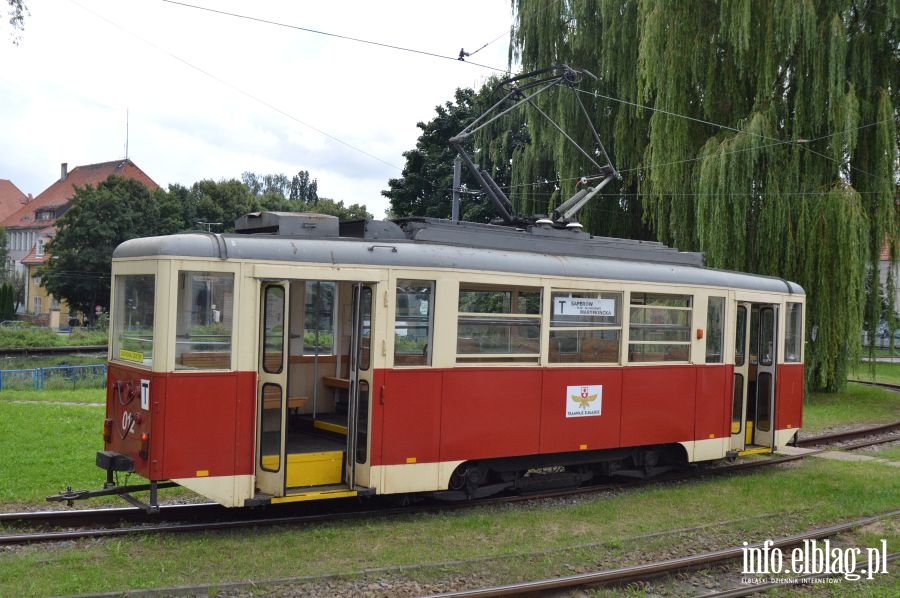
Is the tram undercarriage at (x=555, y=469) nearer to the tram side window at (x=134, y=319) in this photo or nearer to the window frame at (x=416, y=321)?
the window frame at (x=416, y=321)

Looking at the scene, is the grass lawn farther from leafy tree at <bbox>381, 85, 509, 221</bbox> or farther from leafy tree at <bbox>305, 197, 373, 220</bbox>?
leafy tree at <bbox>305, 197, 373, 220</bbox>

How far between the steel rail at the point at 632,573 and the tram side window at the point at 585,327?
9.41 feet

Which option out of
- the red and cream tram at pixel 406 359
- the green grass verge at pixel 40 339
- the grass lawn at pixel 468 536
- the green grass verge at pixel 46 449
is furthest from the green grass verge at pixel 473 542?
the green grass verge at pixel 40 339

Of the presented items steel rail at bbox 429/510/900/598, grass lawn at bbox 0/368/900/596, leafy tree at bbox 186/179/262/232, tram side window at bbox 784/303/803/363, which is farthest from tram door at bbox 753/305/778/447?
leafy tree at bbox 186/179/262/232

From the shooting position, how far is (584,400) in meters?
10.4

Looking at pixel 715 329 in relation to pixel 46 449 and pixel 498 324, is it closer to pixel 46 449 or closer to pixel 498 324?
pixel 498 324

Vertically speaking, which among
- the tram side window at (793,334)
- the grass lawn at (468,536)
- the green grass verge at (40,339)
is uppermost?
the tram side window at (793,334)

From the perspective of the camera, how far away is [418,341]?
9.05 metres

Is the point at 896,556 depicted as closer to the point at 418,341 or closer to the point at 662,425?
the point at 662,425

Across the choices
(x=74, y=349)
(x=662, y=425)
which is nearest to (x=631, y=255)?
(x=662, y=425)

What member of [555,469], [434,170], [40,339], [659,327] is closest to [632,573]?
[659,327]

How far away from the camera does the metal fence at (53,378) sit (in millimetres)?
23922

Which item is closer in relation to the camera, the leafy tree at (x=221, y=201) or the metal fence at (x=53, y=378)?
the metal fence at (x=53, y=378)

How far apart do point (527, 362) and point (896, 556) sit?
4.17 m
